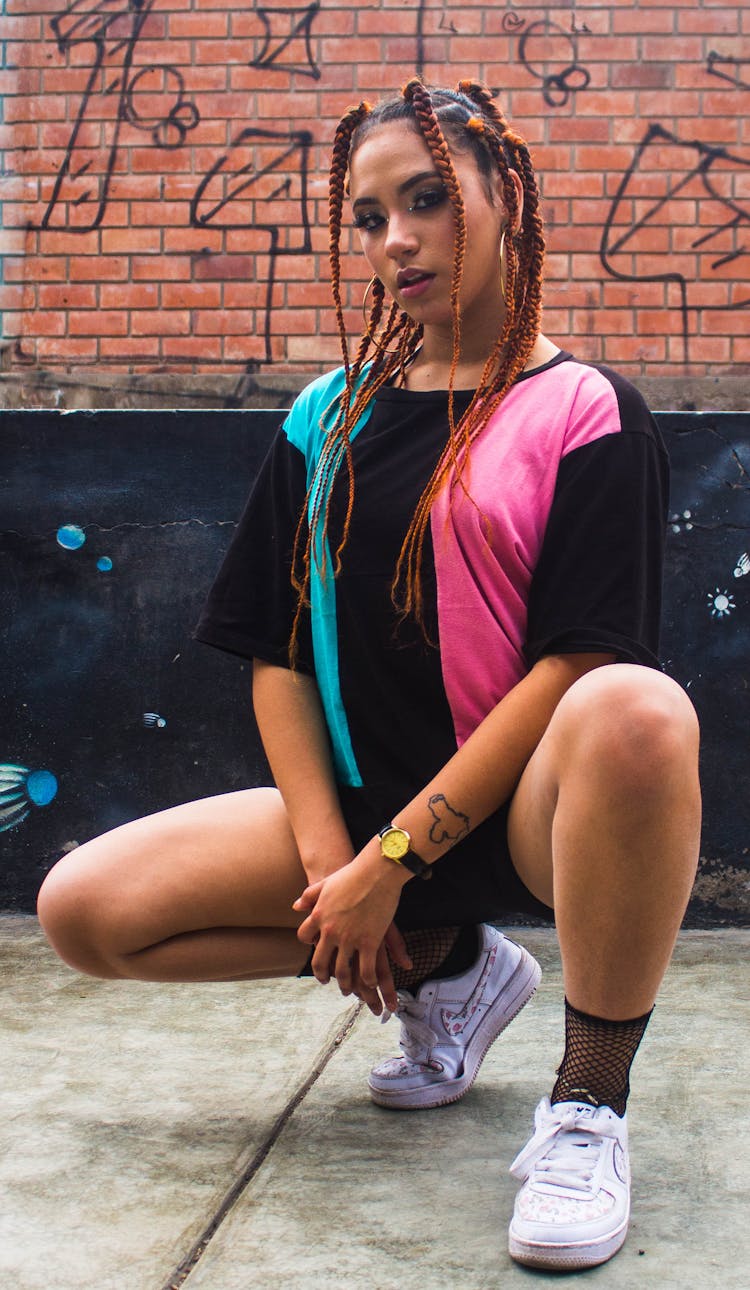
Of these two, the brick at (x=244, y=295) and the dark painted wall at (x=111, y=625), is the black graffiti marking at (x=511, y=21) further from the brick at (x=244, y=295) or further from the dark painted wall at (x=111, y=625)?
the dark painted wall at (x=111, y=625)

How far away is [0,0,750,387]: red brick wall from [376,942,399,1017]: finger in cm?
288

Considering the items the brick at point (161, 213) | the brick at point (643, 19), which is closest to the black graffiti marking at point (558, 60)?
the brick at point (643, 19)

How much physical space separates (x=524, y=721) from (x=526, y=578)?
0.21 meters

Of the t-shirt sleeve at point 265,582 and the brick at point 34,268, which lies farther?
the brick at point 34,268

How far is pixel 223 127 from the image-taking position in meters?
4.29

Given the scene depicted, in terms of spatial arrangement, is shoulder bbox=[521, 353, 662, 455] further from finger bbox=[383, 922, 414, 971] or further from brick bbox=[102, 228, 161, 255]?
brick bbox=[102, 228, 161, 255]

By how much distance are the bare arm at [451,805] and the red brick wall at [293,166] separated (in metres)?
2.78

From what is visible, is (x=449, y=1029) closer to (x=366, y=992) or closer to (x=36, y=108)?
(x=366, y=992)

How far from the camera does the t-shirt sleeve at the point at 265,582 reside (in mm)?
1991

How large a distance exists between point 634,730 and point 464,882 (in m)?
0.46

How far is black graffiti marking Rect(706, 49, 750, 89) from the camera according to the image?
4176 mm

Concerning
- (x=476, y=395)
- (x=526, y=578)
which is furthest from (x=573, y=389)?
(x=526, y=578)

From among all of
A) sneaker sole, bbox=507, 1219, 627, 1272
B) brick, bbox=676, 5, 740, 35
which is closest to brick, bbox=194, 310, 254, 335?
brick, bbox=676, 5, 740, 35

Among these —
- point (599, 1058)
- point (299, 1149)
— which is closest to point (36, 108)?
point (299, 1149)
